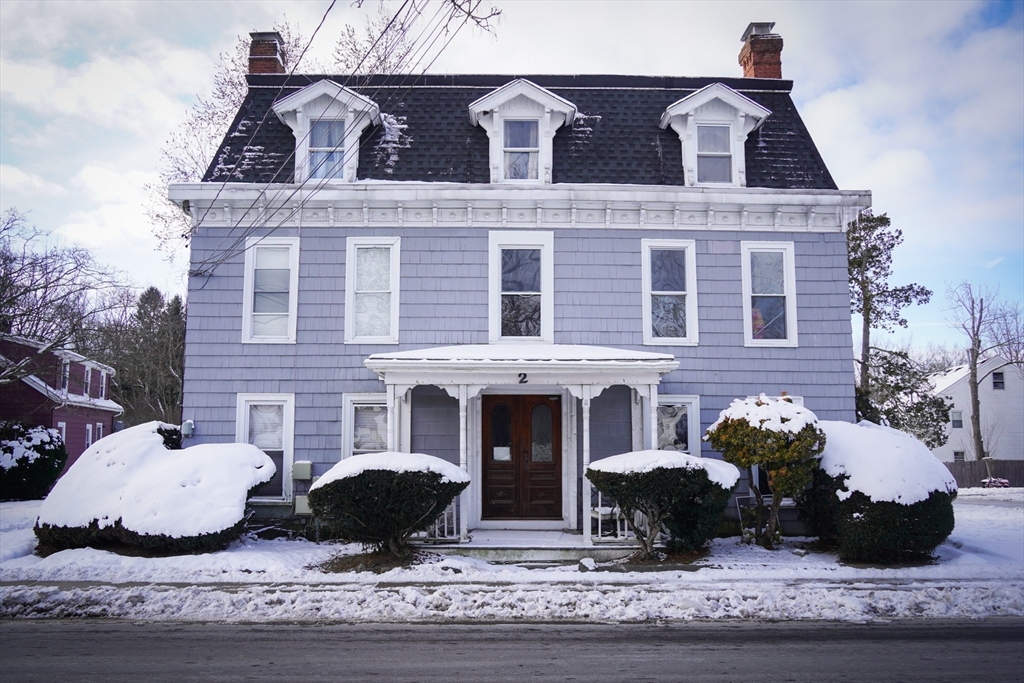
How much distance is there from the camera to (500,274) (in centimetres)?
1269

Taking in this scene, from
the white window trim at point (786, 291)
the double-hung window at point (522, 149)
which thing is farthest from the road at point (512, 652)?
the double-hung window at point (522, 149)

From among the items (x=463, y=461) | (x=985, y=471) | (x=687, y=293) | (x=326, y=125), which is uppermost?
(x=326, y=125)

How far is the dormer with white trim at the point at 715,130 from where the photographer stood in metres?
13.0

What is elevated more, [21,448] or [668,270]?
[668,270]

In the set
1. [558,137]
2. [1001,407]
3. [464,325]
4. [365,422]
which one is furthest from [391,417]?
[1001,407]

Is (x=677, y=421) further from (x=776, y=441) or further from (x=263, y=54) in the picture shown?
(x=263, y=54)

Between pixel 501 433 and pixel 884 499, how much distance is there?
20.0ft

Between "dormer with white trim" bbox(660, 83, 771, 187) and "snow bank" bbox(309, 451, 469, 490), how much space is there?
6.97 meters

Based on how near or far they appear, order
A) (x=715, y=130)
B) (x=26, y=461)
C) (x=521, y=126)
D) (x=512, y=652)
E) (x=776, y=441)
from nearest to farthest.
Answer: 1. (x=512, y=652)
2. (x=776, y=441)
3. (x=521, y=126)
4. (x=715, y=130)
5. (x=26, y=461)

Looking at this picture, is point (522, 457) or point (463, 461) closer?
point (463, 461)

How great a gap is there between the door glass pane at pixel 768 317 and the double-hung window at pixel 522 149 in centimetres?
467

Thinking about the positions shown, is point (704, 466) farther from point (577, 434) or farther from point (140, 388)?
point (140, 388)

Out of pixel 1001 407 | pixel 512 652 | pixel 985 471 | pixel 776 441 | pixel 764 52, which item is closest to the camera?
pixel 512 652

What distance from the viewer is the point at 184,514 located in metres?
10.1
